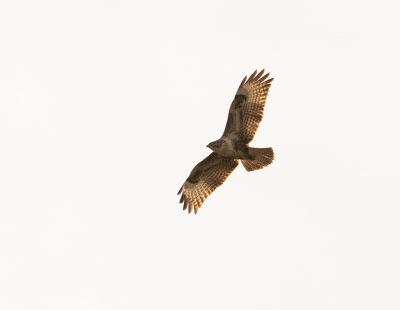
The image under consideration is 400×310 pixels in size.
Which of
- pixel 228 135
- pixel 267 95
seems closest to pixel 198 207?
pixel 228 135

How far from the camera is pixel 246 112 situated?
11266 millimetres

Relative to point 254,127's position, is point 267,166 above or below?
below

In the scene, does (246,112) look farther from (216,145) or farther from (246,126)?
(216,145)

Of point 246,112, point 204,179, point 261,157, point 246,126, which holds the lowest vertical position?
point 261,157

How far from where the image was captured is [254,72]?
11.4 meters

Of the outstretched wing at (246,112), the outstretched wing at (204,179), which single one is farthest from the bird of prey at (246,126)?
the outstretched wing at (204,179)

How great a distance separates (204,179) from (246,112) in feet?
6.44

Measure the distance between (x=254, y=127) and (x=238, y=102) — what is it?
0.61 meters

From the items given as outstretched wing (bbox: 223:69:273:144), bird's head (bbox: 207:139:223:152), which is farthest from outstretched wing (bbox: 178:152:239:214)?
outstretched wing (bbox: 223:69:273:144)

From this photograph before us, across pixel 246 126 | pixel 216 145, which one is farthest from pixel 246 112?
pixel 216 145

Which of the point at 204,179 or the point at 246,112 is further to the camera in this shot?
the point at 204,179

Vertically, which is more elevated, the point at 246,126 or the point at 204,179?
the point at 246,126

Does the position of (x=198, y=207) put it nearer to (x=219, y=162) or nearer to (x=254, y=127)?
(x=219, y=162)

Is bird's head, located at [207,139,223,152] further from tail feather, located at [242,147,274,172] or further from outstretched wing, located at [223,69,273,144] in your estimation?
tail feather, located at [242,147,274,172]
